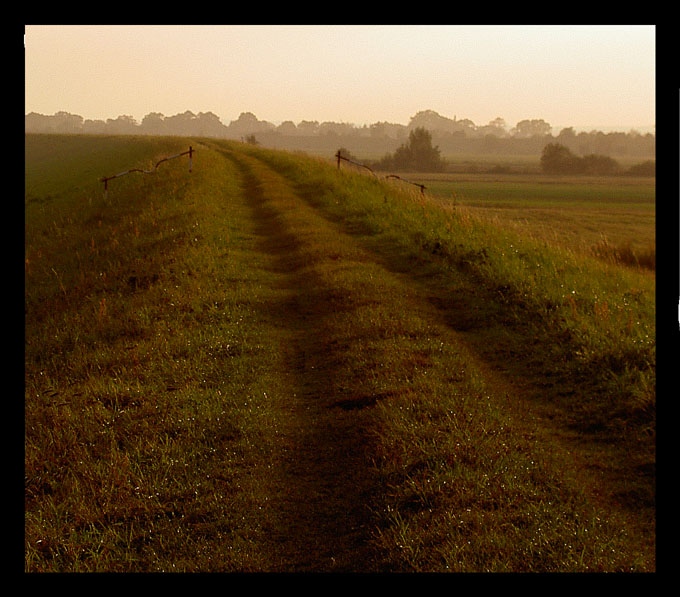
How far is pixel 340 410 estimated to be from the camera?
23.6 ft

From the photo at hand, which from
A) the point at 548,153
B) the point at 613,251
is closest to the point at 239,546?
the point at 613,251

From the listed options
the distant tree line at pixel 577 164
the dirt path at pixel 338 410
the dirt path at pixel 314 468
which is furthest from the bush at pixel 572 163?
the dirt path at pixel 314 468

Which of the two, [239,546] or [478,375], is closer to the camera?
[239,546]

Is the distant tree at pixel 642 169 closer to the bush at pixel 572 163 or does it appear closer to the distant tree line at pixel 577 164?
the distant tree line at pixel 577 164

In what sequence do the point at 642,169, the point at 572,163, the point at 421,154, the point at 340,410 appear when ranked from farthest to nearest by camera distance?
the point at 421,154 → the point at 572,163 → the point at 642,169 → the point at 340,410

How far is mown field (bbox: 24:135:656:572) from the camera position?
4.98 metres

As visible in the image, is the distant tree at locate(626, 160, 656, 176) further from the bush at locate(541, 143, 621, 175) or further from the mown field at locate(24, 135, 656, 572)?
the mown field at locate(24, 135, 656, 572)

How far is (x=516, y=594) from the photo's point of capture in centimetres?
397

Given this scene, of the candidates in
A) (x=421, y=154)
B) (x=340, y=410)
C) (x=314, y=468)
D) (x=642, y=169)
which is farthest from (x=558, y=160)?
(x=314, y=468)

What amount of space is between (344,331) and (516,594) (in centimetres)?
589

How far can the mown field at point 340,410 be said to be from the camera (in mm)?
4984

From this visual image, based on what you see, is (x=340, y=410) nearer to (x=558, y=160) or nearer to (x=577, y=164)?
(x=577, y=164)

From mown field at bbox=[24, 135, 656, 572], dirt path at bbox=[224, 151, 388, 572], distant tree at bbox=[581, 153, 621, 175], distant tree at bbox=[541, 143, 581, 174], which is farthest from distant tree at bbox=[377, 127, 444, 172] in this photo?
dirt path at bbox=[224, 151, 388, 572]
